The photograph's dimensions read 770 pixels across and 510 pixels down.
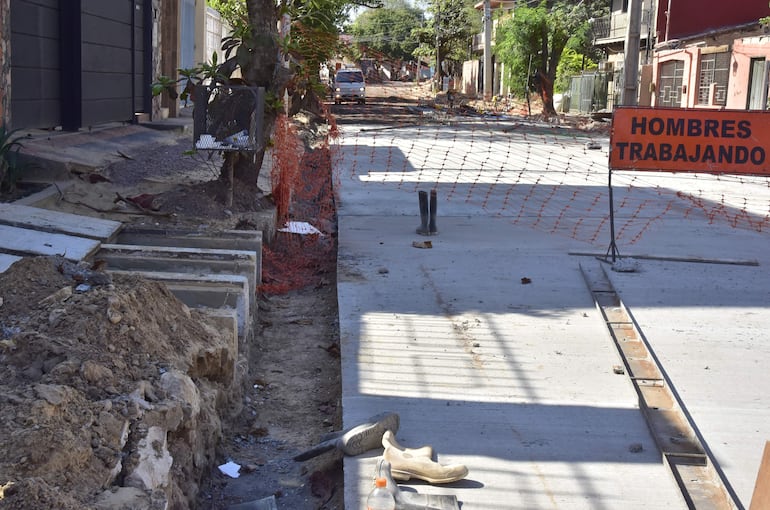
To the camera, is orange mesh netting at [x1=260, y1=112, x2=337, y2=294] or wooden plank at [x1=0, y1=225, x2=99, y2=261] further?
orange mesh netting at [x1=260, y1=112, x2=337, y2=294]

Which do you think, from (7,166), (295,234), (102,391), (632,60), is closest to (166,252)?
(7,166)

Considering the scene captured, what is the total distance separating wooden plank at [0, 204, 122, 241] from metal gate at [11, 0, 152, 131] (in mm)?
4365

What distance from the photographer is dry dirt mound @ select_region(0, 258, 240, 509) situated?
336cm

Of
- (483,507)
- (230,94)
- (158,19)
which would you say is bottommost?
(483,507)

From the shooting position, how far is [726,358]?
658 cm

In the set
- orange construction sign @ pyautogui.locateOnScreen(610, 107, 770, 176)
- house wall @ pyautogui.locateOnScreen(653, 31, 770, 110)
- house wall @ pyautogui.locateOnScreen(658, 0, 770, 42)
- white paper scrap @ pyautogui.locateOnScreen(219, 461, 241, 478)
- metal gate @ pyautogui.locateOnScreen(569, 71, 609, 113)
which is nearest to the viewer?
white paper scrap @ pyautogui.locateOnScreen(219, 461, 241, 478)

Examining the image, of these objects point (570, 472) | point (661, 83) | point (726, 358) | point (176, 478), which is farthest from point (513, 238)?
point (661, 83)

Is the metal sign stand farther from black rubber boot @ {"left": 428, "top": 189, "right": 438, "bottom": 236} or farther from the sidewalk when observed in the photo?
black rubber boot @ {"left": 428, "top": 189, "right": 438, "bottom": 236}

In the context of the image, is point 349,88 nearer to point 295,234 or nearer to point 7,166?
point 295,234

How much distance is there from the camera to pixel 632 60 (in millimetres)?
21297

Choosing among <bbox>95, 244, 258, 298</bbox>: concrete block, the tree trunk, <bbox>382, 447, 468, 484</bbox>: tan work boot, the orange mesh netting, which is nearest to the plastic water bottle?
<bbox>382, 447, 468, 484</bbox>: tan work boot

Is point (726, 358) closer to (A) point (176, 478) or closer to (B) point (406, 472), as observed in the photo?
(B) point (406, 472)

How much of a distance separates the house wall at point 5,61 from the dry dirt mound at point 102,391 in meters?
6.15

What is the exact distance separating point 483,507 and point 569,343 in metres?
2.70
